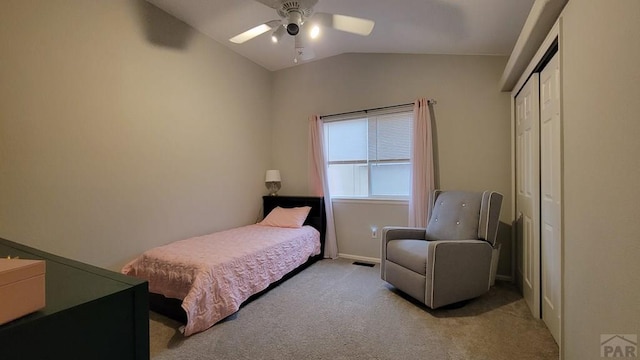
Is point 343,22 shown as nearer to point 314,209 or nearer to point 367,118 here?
point 367,118

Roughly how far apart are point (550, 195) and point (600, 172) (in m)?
0.89

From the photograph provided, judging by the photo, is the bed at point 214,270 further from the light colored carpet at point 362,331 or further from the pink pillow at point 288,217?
the pink pillow at point 288,217

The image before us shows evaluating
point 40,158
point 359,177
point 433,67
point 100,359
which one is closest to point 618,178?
point 100,359

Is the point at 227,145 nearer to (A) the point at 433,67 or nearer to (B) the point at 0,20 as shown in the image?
(B) the point at 0,20

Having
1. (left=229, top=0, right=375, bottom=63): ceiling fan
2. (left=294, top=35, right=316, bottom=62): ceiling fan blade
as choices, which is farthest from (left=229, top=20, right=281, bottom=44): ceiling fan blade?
(left=294, top=35, right=316, bottom=62): ceiling fan blade

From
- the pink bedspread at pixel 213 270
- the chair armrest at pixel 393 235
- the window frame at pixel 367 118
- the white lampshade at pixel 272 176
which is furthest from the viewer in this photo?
the white lampshade at pixel 272 176

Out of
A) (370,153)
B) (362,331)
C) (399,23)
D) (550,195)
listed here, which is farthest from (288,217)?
(550,195)

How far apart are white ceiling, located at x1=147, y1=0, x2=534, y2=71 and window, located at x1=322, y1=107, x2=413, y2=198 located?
820mm

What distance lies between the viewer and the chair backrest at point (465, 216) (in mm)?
2471

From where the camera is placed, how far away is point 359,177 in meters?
3.81

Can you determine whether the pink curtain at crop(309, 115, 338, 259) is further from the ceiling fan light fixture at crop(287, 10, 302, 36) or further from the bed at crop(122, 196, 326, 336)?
the ceiling fan light fixture at crop(287, 10, 302, 36)

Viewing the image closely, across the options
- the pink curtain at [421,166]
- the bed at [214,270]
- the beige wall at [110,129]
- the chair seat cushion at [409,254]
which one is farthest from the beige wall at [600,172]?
the beige wall at [110,129]

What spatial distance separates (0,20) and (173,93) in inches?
48.9

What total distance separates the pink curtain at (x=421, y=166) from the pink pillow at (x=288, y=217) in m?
1.36
